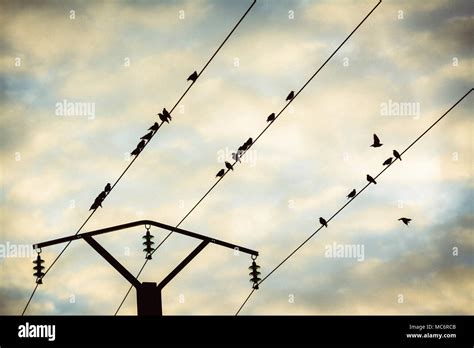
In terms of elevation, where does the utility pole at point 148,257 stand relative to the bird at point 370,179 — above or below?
below

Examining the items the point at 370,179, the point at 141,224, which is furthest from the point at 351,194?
the point at 141,224

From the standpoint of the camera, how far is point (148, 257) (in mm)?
14312

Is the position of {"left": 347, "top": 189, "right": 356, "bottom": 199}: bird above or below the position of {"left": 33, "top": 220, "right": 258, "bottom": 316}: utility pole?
above

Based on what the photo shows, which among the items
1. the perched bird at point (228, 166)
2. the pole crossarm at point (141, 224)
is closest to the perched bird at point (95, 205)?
the pole crossarm at point (141, 224)

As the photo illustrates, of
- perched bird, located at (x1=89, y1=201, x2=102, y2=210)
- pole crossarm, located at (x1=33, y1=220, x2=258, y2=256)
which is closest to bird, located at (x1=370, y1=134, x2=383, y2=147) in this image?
pole crossarm, located at (x1=33, y1=220, x2=258, y2=256)

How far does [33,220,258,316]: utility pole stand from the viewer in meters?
12.9

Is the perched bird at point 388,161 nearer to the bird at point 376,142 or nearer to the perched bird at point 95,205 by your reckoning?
the bird at point 376,142

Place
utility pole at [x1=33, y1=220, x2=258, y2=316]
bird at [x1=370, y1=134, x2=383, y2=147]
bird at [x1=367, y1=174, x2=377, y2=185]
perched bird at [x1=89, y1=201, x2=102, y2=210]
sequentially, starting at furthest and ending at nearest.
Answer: bird at [x1=370, y1=134, x2=383, y2=147] → bird at [x1=367, y1=174, x2=377, y2=185] → perched bird at [x1=89, y1=201, x2=102, y2=210] → utility pole at [x1=33, y1=220, x2=258, y2=316]

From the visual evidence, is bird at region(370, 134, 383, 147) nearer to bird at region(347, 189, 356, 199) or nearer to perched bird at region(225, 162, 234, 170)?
bird at region(347, 189, 356, 199)

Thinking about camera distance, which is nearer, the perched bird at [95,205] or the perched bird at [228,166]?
the perched bird at [95,205]

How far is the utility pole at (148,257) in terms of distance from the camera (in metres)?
12.9
